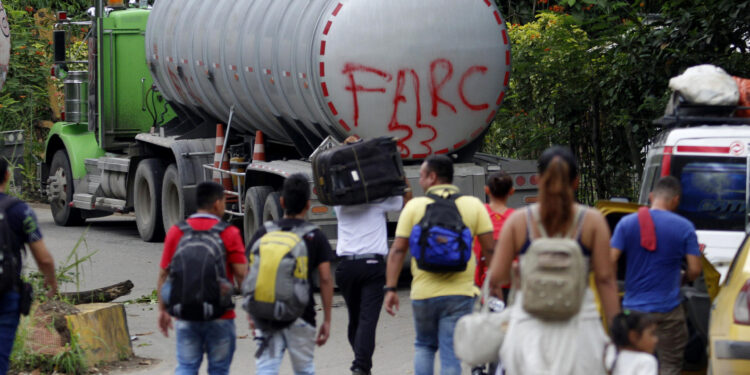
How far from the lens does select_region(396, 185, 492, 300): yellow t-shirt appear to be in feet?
21.4

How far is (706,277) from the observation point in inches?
269

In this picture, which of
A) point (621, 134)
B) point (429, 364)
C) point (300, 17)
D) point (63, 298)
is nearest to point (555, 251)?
point (429, 364)

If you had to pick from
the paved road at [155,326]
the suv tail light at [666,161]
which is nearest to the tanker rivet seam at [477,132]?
the paved road at [155,326]

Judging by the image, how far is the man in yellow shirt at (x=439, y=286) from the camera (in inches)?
257

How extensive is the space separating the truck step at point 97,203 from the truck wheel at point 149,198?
1.28 feet

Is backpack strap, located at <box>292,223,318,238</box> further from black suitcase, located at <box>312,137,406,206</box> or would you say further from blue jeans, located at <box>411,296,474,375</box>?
black suitcase, located at <box>312,137,406,206</box>

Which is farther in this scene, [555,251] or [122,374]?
[122,374]

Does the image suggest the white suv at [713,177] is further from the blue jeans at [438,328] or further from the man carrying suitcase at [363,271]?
the blue jeans at [438,328]

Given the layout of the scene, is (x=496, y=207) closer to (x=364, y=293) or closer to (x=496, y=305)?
(x=496, y=305)

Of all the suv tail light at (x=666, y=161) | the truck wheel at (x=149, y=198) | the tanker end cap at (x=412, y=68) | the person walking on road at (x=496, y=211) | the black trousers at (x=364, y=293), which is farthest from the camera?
the truck wheel at (x=149, y=198)

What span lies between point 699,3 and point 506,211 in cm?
520

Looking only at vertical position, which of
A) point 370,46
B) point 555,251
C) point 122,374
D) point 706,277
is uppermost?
point 370,46

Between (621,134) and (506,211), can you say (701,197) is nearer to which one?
(506,211)

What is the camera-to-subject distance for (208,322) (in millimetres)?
6008
